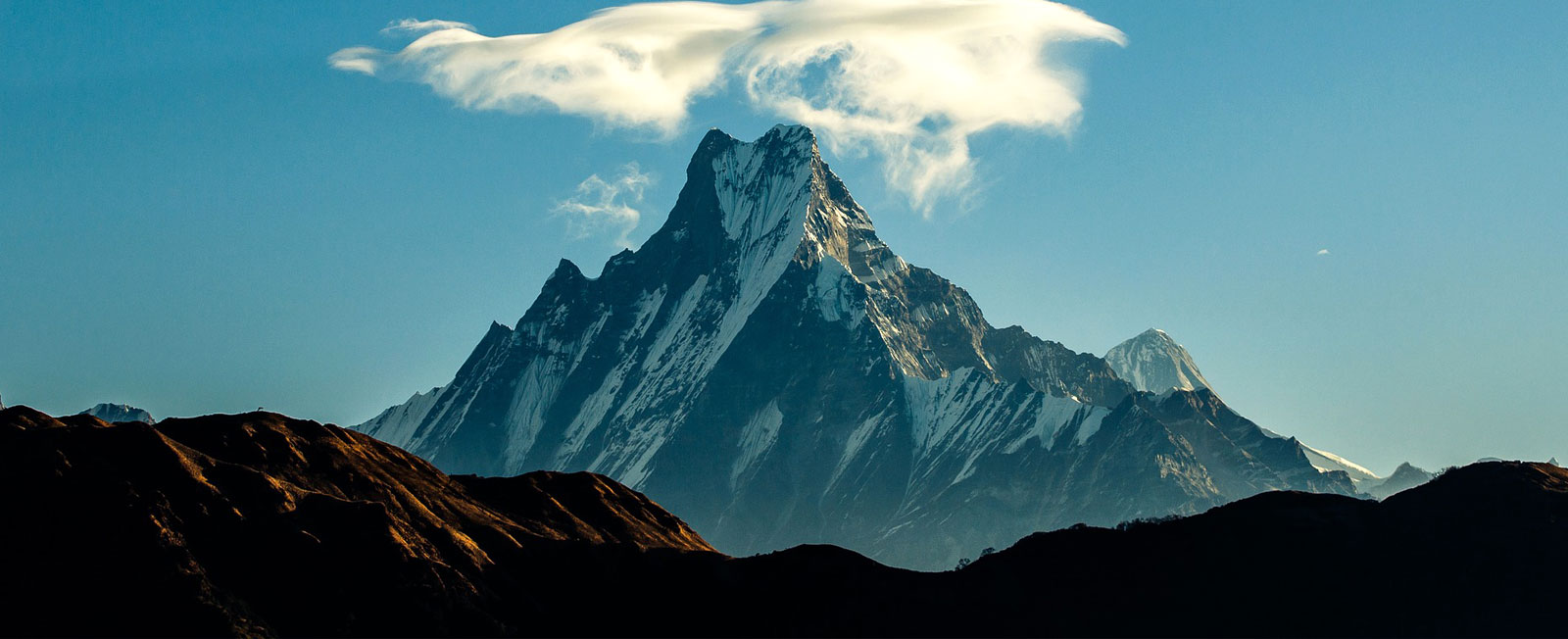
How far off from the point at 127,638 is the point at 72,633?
18.3 feet

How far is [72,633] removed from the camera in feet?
652

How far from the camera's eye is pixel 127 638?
7869 inches

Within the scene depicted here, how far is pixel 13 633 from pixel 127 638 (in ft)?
37.0

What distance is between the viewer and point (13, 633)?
645 ft

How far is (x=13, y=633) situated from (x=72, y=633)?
5762 mm
